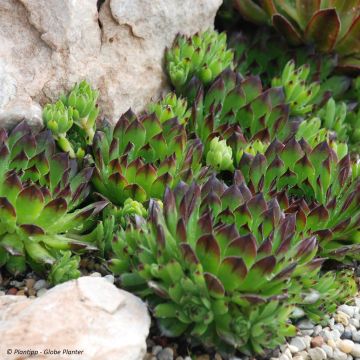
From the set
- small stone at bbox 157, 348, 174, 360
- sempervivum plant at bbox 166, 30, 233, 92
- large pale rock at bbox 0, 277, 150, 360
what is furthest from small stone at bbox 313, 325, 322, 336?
sempervivum plant at bbox 166, 30, 233, 92

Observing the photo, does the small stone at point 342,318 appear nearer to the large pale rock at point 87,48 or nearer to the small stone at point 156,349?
the small stone at point 156,349

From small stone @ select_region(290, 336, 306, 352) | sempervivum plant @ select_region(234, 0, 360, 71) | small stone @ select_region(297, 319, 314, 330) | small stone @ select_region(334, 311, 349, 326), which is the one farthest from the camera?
sempervivum plant @ select_region(234, 0, 360, 71)

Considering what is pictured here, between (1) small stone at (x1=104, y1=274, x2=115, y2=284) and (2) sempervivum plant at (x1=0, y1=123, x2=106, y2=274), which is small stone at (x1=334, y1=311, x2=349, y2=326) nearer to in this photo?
(1) small stone at (x1=104, y1=274, x2=115, y2=284)

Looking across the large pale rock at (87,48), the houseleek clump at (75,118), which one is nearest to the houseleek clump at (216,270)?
the houseleek clump at (75,118)

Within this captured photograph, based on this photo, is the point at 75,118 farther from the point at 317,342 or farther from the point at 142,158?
the point at 317,342

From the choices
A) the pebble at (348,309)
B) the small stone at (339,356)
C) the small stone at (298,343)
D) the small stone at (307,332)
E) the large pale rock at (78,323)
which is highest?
the large pale rock at (78,323)

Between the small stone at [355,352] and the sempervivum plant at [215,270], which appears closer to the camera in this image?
the sempervivum plant at [215,270]
